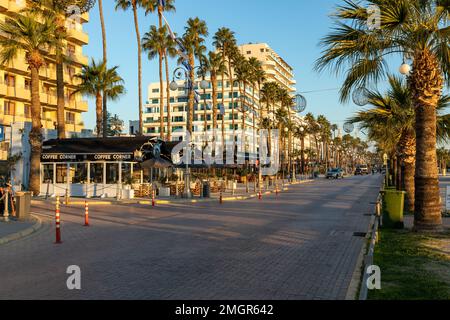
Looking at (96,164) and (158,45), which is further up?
(158,45)

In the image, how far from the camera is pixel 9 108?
49.0 metres

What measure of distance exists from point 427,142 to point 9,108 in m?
45.9

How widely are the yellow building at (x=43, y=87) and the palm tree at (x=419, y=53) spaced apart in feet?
106

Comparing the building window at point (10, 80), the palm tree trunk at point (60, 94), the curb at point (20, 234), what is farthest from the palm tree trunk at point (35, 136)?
the building window at point (10, 80)

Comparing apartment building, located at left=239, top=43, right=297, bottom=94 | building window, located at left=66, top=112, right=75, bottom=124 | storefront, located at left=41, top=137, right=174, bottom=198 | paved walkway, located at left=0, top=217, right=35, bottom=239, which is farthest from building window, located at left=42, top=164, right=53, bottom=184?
apartment building, located at left=239, top=43, right=297, bottom=94

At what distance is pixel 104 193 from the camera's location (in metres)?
31.1

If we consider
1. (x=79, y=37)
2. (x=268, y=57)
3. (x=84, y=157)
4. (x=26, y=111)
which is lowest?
(x=84, y=157)

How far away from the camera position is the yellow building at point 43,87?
1869 inches

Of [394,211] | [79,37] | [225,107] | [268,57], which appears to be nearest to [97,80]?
[79,37]

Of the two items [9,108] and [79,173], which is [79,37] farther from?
[79,173]

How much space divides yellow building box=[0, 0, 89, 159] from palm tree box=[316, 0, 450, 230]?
3228cm

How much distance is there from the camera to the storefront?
30.6 metres
